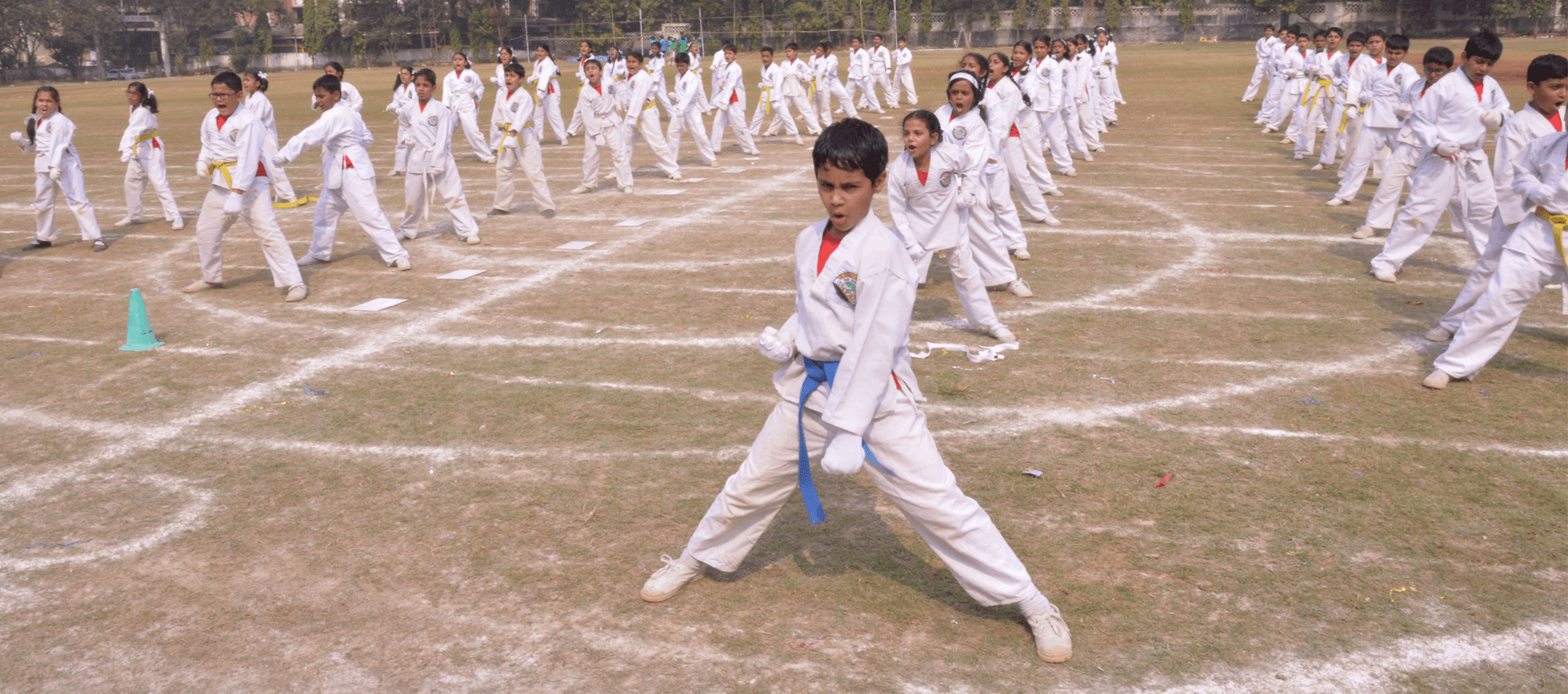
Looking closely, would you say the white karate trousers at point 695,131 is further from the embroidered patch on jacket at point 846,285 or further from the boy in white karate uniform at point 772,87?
the embroidered patch on jacket at point 846,285

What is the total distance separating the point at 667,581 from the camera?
407 cm

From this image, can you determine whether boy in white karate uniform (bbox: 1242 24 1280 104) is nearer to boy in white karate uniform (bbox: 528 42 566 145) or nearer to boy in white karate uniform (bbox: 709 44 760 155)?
boy in white karate uniform (bbox: 709 44 760 155)

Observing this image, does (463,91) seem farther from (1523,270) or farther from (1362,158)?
(1523,270)

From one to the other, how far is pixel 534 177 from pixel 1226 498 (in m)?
10.2

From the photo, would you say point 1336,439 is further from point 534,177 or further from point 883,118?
point 883,118

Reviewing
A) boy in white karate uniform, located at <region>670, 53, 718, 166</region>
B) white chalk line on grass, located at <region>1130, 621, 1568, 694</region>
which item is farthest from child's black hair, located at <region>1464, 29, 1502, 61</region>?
boy in white karate uniform, located at <region>670, 53, 718, 166</region>

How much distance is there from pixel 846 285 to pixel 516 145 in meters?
10.3

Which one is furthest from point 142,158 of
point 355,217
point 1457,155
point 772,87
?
point 1457,155

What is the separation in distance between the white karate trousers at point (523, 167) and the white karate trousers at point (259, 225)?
3963 mm

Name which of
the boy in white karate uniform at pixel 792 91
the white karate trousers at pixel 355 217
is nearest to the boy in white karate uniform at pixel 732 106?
the boy in white karate uniform at pixel 792 91

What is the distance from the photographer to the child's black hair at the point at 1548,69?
650cm

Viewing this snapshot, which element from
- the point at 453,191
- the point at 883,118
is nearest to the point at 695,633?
the point at 453,191

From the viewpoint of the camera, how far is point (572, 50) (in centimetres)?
6725

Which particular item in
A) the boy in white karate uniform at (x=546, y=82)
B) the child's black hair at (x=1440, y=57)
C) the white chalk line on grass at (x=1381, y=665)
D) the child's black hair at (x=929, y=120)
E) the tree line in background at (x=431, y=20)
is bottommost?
the white chalk line on grass at (x=1381, y=665)
